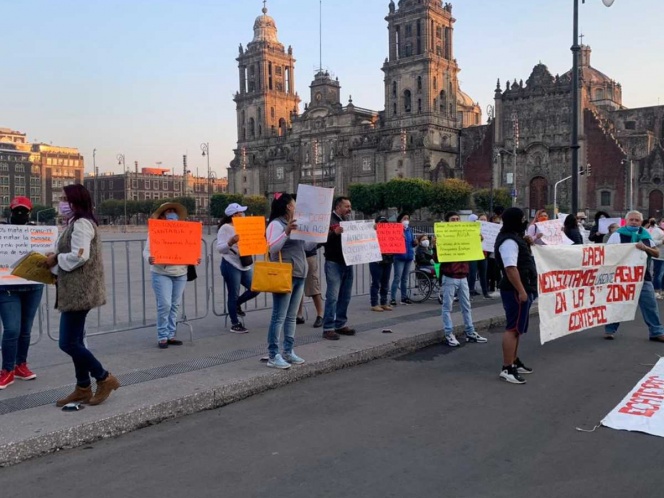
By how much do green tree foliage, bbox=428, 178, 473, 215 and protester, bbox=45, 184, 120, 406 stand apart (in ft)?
193

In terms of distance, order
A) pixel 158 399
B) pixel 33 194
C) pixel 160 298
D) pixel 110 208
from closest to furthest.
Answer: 1. pixel 158 399
2. pixel 160 298
3. pixel 110 208
4. pixel 33 194

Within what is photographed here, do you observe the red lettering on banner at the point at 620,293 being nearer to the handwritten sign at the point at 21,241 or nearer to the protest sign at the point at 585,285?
the protest sign at the point at 585,285

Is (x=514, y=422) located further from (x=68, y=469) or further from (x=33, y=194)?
(x=33, y=194)

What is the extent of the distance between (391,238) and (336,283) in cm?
319

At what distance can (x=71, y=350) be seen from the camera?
17.4 feet

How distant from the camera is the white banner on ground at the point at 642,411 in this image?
531 cm

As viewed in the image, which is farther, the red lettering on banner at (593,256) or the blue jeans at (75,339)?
the red lettering on banner at (593,256)

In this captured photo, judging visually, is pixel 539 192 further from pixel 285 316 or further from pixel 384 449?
pixel 384 449

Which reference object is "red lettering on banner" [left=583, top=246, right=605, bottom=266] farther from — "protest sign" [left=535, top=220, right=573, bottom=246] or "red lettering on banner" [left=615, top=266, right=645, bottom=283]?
"protest sign" [left=535, top=220, right=573, bottom=246]

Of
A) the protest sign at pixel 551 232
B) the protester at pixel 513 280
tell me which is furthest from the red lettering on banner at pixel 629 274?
the protester at pixel 513 280

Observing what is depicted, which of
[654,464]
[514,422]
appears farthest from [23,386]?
[654,464]

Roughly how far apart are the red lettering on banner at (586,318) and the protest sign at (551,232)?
216cm

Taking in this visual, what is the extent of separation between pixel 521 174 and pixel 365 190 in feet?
55.9

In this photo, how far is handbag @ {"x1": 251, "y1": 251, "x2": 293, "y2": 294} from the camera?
261 inches
